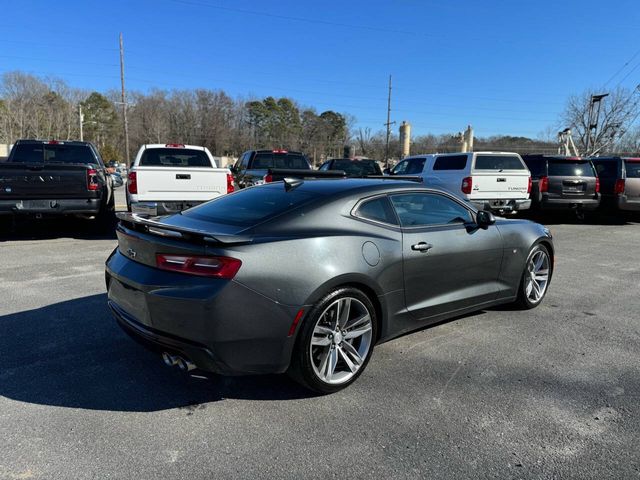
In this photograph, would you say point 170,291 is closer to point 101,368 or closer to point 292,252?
point 292,252

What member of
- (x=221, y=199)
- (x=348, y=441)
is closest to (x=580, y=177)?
(x=221, y=199)

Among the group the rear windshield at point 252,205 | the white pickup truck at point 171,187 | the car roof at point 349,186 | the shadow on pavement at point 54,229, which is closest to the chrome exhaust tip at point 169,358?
the rear windshield at point 252,205

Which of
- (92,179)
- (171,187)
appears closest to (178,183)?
(171,187)

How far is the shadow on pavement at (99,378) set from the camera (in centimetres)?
301

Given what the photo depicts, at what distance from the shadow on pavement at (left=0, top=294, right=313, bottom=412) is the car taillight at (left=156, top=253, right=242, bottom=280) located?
37.2 inches

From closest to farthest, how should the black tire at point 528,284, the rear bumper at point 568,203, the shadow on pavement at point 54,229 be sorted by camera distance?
the black tire at point 528,284
the shadow on pavement at point 54,229
the rear bumper at point 568,203

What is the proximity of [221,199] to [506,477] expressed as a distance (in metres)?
3.08

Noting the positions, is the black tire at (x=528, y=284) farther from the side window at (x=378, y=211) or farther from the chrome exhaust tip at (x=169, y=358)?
the chrome exhaust tip at (x=169, y=358)

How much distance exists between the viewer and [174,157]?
9.98m

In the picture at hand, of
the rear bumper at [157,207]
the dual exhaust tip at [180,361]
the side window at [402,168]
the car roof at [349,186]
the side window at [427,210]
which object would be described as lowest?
the dual exhaust tip at [180,361]

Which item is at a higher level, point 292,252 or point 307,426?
Result: point 292,252

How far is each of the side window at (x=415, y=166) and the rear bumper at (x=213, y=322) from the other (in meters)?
10.9

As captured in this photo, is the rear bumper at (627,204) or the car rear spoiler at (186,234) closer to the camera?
the car rear spoiler at (186,234)

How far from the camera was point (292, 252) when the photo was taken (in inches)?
114
